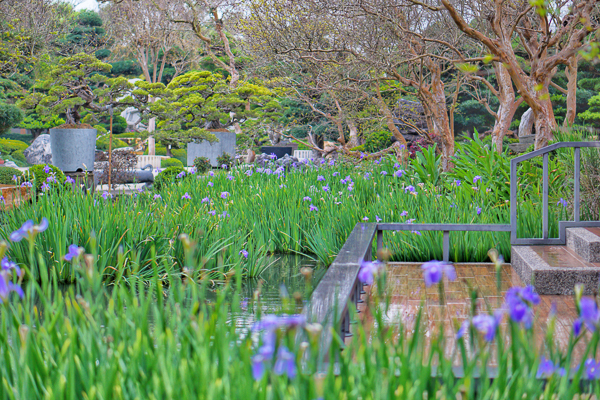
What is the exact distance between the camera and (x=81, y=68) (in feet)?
41.7

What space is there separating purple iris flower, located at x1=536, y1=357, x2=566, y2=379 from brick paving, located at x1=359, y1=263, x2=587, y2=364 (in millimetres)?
1080

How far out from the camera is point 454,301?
358cm

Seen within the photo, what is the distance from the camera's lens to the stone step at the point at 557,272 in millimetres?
3643

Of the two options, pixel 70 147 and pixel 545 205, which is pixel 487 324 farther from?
pixel 70 147

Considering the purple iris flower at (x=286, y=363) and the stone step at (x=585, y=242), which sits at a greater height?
the purple iris flower at (x=286, y=363)

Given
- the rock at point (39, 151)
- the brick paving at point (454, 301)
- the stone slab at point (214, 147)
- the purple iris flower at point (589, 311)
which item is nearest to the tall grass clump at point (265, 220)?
the brick paving at point (454, 301)

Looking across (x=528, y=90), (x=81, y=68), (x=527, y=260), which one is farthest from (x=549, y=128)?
(x=81, y=68)

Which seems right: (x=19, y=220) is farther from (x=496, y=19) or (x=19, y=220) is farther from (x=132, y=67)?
(x=132, y=67)

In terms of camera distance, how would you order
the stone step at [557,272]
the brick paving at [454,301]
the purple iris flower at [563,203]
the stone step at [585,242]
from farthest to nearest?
the purple iris flower at [563,203], the stone step at [585,242], the stone step at [557,272], the brick paving at [454,301]

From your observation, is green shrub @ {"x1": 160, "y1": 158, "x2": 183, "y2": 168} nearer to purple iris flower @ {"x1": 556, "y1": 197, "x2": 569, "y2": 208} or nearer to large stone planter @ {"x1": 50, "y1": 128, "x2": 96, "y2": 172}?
large stone planter @ {"x1": 50, "y1": 128, "x2": 96, "y2": 172}

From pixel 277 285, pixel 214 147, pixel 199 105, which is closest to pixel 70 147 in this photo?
pixel 214 147

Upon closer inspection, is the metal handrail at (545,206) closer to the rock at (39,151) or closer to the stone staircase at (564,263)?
the stone staircase at (564,263)

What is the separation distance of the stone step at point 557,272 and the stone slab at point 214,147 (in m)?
12.2

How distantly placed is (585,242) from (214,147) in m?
12.7
